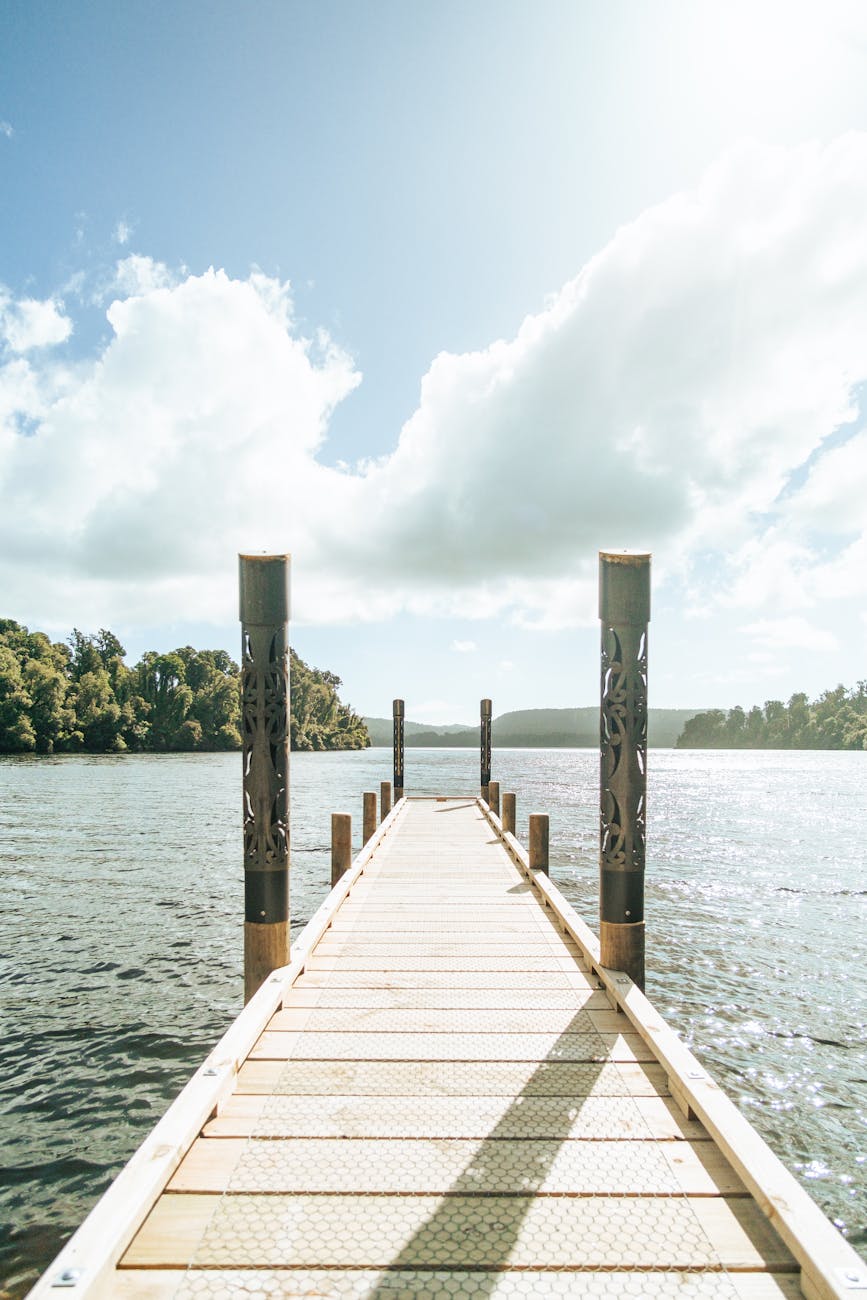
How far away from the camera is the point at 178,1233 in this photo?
8.20 ft

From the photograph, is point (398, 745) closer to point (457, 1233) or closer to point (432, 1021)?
point (432, 1021)

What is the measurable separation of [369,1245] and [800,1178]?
14.3 ft

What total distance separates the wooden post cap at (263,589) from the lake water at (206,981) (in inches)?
153

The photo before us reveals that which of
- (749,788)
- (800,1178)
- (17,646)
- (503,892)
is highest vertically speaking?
(17,646)

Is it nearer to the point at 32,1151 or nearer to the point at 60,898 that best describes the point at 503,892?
the point at 32,1151

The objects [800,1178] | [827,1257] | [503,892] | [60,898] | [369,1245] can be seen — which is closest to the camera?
[827,1257]

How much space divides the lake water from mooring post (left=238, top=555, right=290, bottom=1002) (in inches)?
74.7

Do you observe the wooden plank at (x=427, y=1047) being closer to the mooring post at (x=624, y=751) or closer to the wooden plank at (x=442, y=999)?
the wooden plank at (x=442, y=999)

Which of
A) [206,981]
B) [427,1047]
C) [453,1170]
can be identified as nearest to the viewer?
[453,1170]

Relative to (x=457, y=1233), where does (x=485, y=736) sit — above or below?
above

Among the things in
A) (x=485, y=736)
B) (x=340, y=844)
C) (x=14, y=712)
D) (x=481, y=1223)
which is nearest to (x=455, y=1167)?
(x=481, y=1223)

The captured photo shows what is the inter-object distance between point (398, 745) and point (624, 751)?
1670 cm

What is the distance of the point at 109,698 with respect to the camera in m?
84.4

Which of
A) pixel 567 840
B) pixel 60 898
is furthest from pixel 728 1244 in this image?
pixel 567 840
